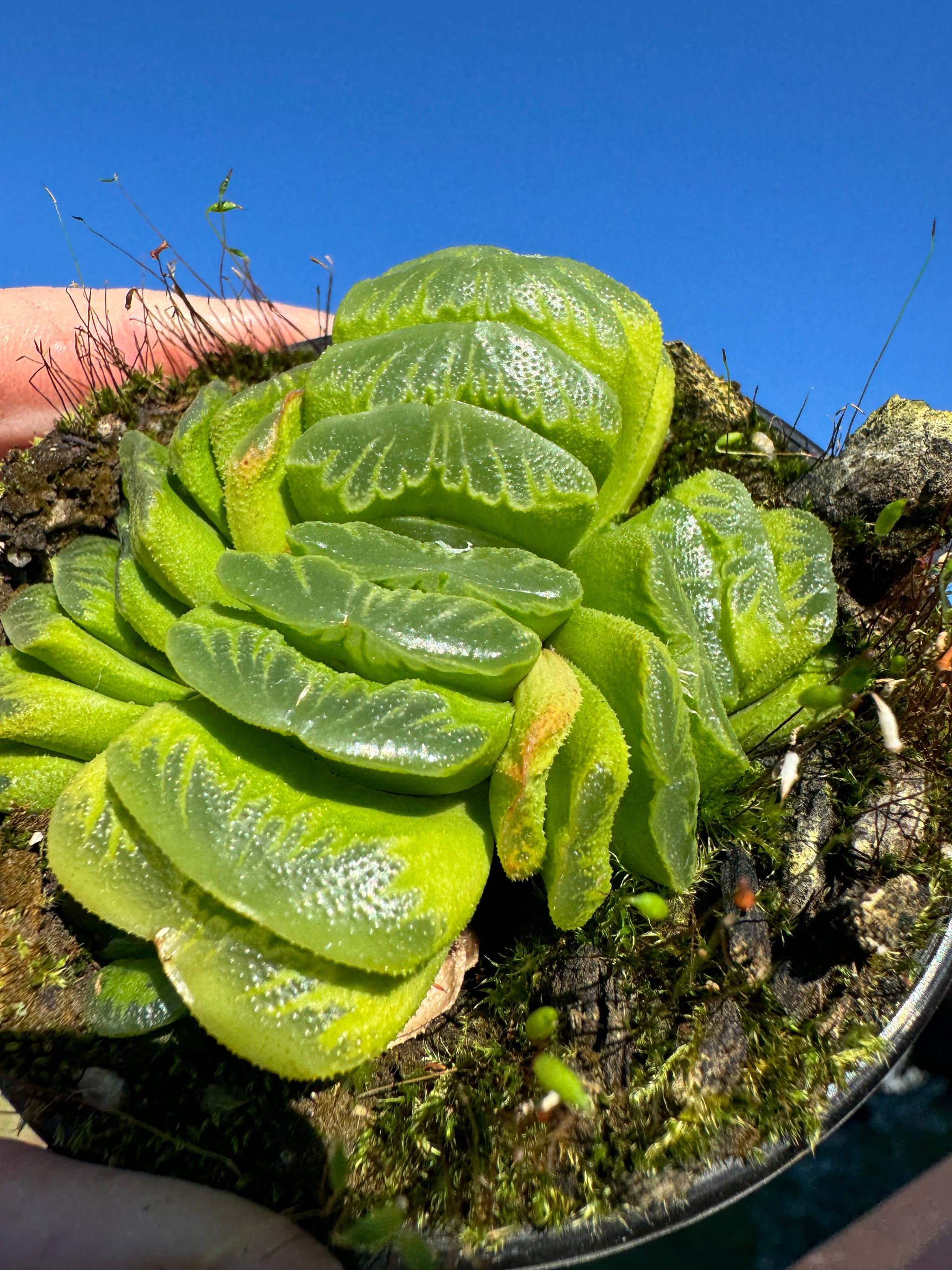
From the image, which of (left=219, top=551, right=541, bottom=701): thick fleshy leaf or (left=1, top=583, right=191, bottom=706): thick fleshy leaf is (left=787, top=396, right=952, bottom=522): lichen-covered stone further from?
(left=1, top=583, right=191, bottom=706): thick fleshy leaf

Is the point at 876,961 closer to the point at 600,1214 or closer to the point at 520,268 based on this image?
the point at 600,1214

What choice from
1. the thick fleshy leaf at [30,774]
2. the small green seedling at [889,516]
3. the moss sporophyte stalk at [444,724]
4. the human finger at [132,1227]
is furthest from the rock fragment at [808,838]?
the thick fleshy leaf at [30,774]

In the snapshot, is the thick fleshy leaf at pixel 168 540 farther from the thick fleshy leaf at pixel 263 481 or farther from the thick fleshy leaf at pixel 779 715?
the thick fleshy leaf at pixel 779 715

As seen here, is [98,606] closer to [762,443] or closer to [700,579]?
[700,579]

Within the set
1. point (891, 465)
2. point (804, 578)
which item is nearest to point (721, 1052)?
point (804, 578)

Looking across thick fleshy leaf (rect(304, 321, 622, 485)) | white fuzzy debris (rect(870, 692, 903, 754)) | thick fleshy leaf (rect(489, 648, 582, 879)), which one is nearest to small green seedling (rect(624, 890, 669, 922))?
thick fleshy leaf (rect(489, 648, 582, 879))

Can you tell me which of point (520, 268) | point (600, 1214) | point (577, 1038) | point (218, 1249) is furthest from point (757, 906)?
point (520, 268)
